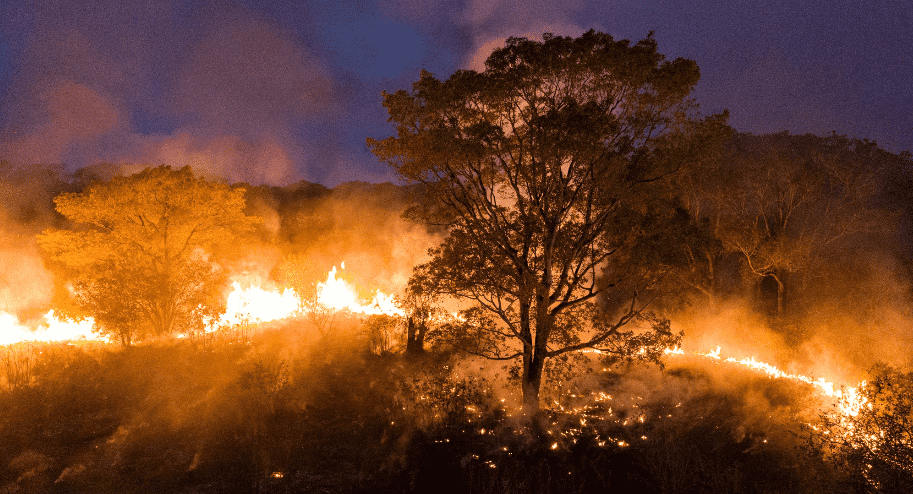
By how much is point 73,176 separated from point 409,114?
190ft

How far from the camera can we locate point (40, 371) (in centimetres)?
1483

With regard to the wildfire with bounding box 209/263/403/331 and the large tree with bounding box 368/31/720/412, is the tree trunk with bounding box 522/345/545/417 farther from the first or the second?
the wildfire with bounding box 209/263/403/331

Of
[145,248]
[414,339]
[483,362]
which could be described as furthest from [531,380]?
[145,248]

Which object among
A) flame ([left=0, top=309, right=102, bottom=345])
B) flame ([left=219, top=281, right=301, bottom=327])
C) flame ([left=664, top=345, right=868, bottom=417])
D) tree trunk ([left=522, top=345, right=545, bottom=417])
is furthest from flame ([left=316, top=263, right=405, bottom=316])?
flame ([left=664, top=345, right=868, bottom=417])

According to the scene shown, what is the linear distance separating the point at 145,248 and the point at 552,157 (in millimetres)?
17211

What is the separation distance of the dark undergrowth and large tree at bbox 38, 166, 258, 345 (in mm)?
1957

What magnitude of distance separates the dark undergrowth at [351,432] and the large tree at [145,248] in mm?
1957

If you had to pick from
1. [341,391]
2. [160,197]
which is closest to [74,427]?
[341,391]

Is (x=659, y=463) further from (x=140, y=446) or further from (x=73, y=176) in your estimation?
(x=73, y=176)

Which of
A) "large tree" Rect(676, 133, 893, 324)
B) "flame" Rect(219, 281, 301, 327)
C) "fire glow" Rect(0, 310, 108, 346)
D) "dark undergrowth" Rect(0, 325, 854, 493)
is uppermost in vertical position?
"large tree" Rect(676, 133, 893, 324)

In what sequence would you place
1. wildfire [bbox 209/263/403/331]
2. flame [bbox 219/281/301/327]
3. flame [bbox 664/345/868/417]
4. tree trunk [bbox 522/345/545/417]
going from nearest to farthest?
tree trunk [bbox 522/345/545/417] → flame [bbox 664/345/868/417] → flame [bbox 219/281/301/327] → wildfire [bbox 209/263/403/331]

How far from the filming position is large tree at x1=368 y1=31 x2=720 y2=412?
1141 centimetres

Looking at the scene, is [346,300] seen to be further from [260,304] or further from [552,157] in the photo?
[552,157]

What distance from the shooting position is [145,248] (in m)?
20.4
